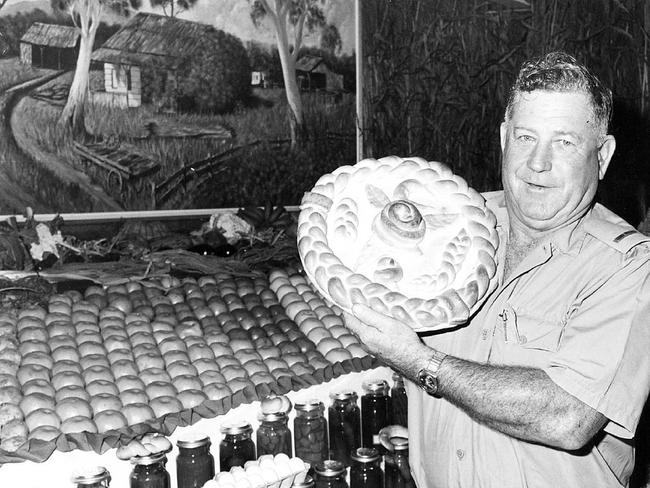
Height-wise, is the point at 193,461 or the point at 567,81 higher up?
the point at 567,81

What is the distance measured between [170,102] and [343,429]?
7.87ft

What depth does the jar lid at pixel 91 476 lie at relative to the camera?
2.02 meters

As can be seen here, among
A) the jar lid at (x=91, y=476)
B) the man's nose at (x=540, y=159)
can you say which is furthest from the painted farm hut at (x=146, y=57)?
the man's nose at (x=540, y=159)

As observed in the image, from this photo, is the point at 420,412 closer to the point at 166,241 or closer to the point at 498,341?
the point at 498,341

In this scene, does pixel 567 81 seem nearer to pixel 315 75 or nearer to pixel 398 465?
pixel 398 465

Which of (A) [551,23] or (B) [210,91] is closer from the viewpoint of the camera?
(B) [210,91]

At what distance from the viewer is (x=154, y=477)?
217 centimetres

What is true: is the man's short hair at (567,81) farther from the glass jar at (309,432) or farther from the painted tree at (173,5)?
the painted tree at (173,5)

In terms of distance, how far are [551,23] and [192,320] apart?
4.73 m

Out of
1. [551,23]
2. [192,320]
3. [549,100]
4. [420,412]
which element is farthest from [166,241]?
[551,23]

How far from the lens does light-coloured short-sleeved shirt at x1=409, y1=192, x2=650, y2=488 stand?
1.35 meters

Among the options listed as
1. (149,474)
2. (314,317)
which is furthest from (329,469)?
(314,317)

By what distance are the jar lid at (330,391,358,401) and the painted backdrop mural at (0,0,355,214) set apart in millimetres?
2095

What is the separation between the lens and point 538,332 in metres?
1.47
